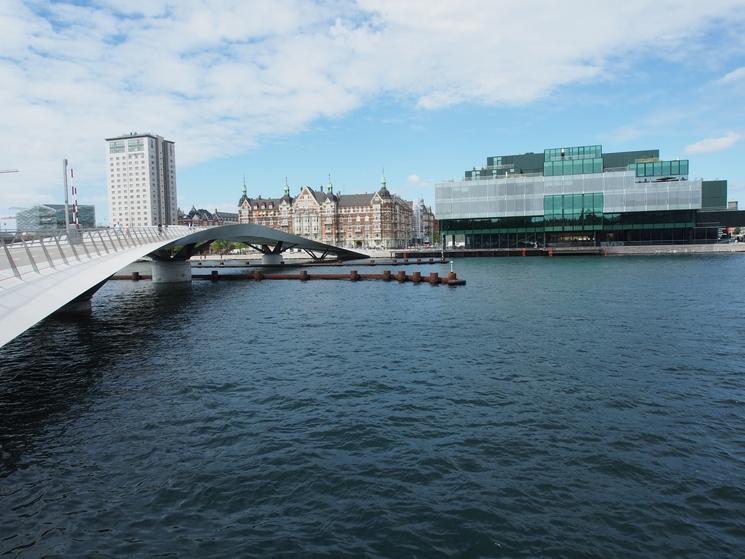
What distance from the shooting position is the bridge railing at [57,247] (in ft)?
66.4

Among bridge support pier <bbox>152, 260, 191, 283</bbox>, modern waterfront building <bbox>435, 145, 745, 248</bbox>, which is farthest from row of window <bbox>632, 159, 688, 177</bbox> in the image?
bridge support pier <bbox>152, 260, 191, 283</bbox>

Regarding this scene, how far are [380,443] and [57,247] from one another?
24.2 meters

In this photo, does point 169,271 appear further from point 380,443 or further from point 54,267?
point 380,443

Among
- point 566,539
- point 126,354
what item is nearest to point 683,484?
point 566,539

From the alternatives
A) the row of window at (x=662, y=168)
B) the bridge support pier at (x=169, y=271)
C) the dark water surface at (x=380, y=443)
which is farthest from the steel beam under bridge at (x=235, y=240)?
the row of window at (x=662, y=168)

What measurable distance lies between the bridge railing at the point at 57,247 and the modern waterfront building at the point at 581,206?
97400mm

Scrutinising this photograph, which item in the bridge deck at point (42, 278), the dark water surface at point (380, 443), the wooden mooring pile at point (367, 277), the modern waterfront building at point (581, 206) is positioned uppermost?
the modern waterfront building at point (581, 206)

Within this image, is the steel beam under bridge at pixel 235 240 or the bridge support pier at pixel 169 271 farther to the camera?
the bridge support pier at pixel 169 271

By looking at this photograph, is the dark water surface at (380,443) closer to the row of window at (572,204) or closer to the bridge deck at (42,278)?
the bridge deck at (42,278)

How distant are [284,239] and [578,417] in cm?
9389

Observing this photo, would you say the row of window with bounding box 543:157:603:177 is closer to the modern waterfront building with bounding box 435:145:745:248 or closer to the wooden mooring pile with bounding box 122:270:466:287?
the modern waterfront building with bounding box 435:145:745:248

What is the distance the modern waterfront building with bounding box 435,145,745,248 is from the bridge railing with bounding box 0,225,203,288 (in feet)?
320

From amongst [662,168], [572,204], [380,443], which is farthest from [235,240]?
[662,168]

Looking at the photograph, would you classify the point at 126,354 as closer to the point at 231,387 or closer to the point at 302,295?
the point at 231,387
